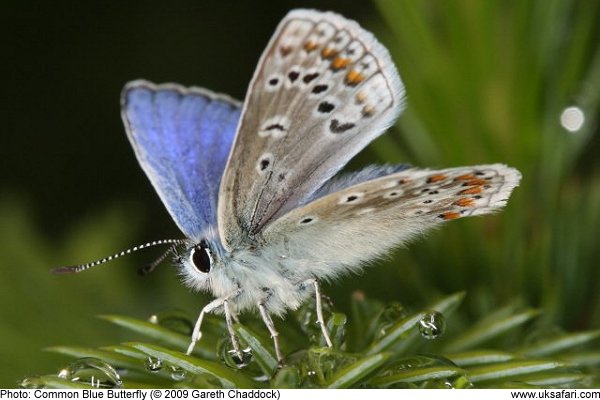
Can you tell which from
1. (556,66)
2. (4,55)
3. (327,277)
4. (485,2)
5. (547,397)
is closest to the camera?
(547,397)

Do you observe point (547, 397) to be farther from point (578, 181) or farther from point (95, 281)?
point (95, 281)

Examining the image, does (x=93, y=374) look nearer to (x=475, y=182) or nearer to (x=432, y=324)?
(x=432, y=324)

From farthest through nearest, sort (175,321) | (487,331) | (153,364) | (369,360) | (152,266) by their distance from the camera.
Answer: (152,266) → (175,321) → (487,331) → (153,364) → (369,360)

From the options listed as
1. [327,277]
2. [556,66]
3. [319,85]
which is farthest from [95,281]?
[556,66]

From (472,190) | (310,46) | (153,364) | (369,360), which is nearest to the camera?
(369,360)

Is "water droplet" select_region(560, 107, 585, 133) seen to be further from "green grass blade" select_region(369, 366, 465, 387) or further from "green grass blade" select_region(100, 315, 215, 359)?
"green grass blade" select_region(100, 315, 215, 359)

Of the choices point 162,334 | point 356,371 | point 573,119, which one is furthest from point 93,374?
point 573,119
